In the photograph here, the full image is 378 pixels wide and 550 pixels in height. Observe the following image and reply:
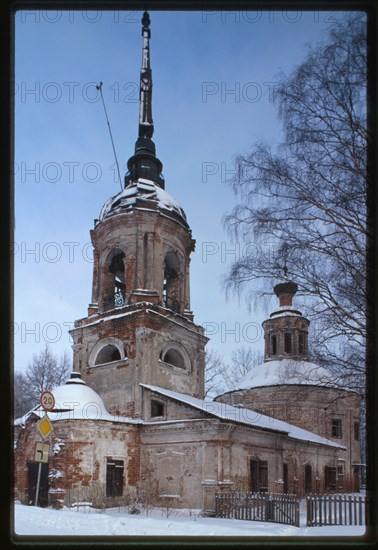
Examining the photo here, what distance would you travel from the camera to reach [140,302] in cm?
1850

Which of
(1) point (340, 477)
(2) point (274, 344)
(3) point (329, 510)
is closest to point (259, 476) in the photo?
(3) point (329, 510)

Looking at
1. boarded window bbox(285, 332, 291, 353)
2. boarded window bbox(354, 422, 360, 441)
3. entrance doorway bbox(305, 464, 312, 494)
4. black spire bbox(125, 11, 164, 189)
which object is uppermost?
black spire bbox(125, 11, 164, 189)

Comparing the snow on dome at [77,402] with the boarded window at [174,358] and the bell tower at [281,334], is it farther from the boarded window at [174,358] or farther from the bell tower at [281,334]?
the bell tower at [281,334]

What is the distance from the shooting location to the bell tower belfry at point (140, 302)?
18.2m

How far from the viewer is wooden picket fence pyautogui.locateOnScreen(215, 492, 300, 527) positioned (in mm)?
11686

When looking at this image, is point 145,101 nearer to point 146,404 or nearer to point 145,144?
point 145,144

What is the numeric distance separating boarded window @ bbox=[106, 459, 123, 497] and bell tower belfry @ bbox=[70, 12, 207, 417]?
180 centimetres

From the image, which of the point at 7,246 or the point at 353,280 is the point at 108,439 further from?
the point at 7,246

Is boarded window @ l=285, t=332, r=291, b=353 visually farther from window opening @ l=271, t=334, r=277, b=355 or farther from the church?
the church

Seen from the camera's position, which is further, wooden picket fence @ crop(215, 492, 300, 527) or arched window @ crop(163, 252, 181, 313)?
arched window @ crop(163, 252, 181, 313)

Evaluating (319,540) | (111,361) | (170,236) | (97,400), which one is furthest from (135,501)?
(319,540)

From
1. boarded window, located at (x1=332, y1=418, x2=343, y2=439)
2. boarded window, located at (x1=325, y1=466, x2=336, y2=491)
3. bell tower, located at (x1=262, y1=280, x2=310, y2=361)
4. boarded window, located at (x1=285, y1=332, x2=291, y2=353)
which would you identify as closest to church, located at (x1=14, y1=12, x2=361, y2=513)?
boarded window, located at (x1=325, y1=466, x2=336, y2=491)
